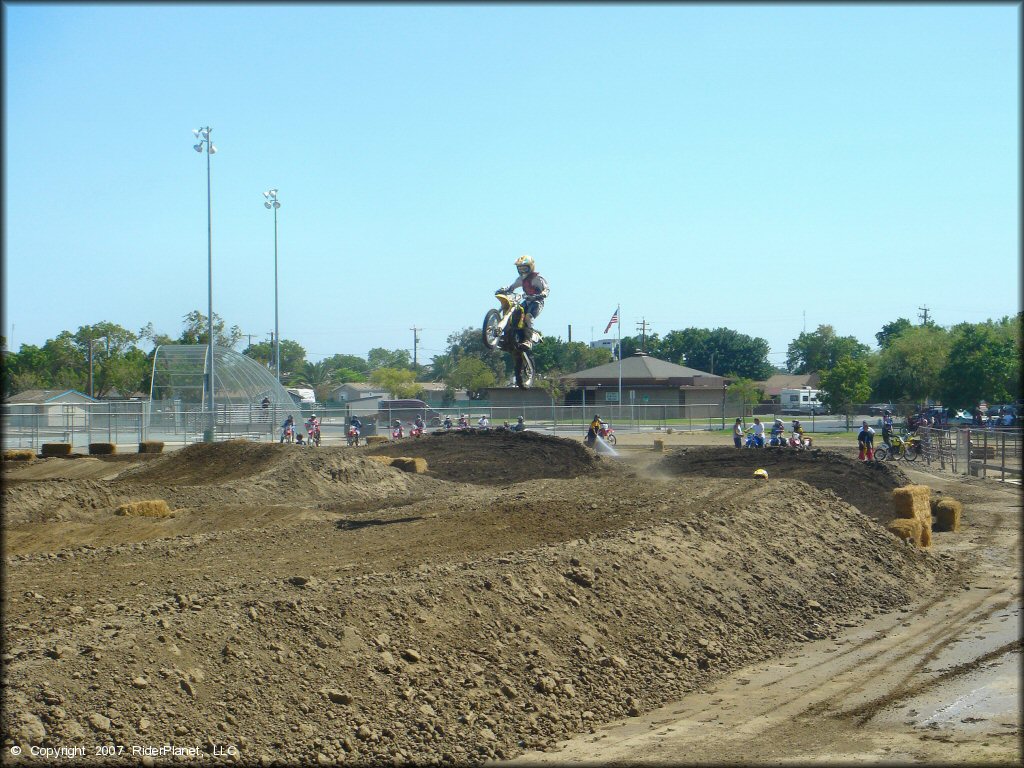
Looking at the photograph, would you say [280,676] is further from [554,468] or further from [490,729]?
[554,468]

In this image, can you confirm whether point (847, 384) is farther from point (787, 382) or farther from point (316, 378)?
point (316, 378)

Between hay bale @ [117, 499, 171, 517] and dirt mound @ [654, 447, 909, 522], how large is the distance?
1527 cm

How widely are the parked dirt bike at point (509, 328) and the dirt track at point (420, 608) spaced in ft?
11.0

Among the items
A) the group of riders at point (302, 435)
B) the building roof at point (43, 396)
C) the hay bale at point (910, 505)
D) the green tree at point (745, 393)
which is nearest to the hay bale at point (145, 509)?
the hay bale at point (910, 505)

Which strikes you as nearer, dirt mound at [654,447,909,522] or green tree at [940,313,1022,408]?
dirt mound at [654,447,909,522]

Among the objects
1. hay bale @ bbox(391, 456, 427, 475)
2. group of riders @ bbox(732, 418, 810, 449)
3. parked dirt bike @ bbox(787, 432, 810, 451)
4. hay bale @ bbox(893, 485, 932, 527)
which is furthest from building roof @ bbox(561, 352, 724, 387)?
hay bale @ bbox(893, 485, 932, 527)

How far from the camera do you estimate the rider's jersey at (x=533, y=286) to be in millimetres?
22656

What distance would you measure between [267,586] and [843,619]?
27.5ft

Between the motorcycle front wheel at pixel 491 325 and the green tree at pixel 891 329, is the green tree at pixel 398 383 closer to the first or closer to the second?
the green tree at pixel 891 329

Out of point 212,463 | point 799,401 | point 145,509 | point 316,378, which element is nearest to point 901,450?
point 212,463

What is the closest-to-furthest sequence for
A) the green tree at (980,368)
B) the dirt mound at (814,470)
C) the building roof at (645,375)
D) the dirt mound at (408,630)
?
the dirt mound at (408,630)
the dirt mound at (814,470)
the green tree at (980,368)
the building roof at (645,375)

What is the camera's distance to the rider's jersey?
2266 cm

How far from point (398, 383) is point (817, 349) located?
56.7 meters

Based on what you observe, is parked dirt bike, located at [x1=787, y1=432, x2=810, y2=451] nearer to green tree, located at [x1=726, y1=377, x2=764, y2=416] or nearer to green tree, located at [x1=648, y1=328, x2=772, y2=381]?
green tree, located at [x1=726, y1=377, x2=764, y2=416]
